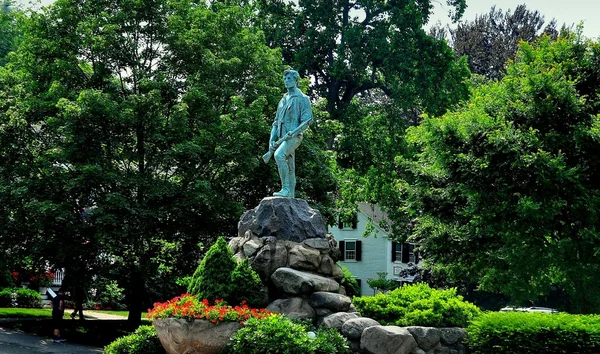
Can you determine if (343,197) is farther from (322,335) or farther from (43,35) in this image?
(322,335)

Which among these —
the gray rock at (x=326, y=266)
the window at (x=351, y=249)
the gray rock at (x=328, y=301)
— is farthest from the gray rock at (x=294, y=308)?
the window at (x=351, y=249)

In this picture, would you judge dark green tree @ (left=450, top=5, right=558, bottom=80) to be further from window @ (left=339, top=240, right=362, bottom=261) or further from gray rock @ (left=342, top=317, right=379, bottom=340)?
gray rock @ (left=342, top=317, right=379, bottom=340)

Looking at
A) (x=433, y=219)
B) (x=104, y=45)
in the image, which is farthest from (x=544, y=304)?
(x=104, y=45)

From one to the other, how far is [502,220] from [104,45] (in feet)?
44.1

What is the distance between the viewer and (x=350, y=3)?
35656 millimetres

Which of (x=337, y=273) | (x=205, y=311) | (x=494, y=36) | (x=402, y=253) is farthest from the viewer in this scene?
(x=402, y=253)

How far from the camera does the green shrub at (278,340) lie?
12.9m

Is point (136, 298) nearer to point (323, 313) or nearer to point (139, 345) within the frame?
point (139, 345)

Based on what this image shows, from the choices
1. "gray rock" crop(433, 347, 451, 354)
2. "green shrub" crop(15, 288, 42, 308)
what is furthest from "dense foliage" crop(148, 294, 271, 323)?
"green shrub" crop(15, 288, 42, 308)

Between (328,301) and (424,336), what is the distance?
1.99 m

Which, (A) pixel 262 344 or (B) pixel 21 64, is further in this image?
(B) pixel 21 64

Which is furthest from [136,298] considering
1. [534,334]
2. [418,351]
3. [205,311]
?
[534,334]

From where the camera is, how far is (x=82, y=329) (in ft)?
88.4

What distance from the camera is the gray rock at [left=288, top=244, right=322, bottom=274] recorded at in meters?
15.5
